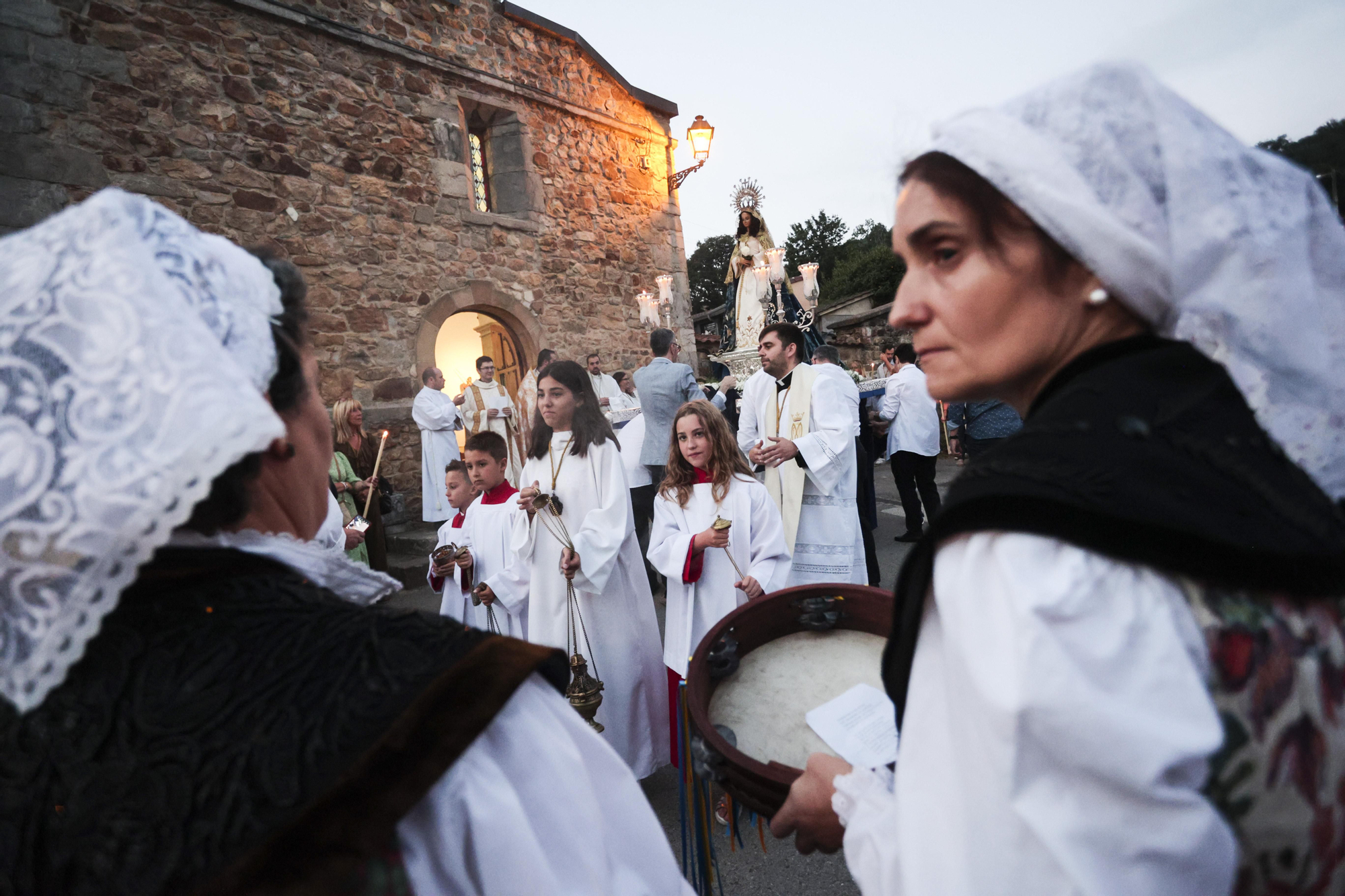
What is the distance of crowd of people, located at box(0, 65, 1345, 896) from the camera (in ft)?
2.01

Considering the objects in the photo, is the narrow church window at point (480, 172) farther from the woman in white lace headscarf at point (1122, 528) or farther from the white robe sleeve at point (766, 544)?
the woman in white lace headscarf at point (1122, 528)

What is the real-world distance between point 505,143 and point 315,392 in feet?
33.0

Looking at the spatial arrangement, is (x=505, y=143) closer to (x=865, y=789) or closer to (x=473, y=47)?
(x=473, y=47)

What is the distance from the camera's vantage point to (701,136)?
10.4m

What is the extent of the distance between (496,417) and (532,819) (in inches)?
306

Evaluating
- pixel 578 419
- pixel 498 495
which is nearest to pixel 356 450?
pixel 498 495

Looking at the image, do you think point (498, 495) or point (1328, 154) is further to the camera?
point (1328, 154)

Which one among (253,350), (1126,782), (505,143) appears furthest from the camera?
(505,143)

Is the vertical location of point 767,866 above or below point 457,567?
below

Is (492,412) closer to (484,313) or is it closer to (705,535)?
(484,313)

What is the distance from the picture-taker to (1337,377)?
0.84 m

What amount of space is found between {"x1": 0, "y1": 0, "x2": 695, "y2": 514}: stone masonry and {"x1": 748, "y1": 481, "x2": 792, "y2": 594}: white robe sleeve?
232 inches

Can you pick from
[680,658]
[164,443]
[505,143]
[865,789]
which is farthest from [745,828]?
[505,143]

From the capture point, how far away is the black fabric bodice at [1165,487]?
614mm
